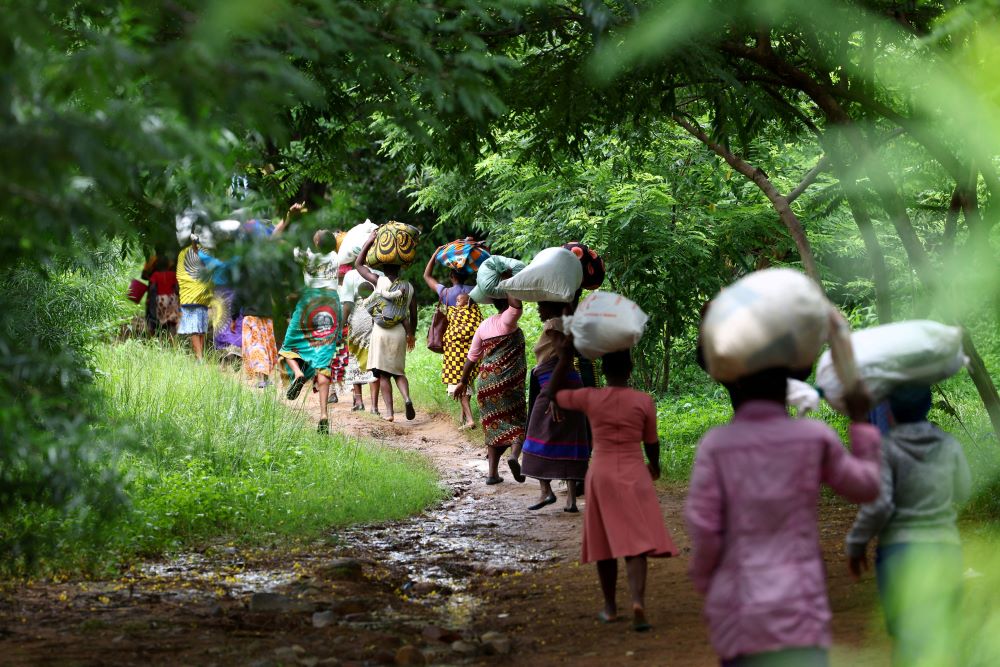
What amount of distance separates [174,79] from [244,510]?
5891 millimetres

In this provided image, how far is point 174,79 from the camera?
3289mm

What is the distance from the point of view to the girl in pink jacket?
11.6 ft

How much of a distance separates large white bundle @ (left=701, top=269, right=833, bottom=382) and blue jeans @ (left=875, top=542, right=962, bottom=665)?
82 cm

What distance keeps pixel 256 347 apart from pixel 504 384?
17.1ft

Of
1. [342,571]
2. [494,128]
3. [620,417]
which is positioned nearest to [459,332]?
[494,128]

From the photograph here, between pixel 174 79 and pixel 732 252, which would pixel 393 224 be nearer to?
pixel 732 252

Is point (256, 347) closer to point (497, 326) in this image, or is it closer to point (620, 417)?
point (497, 326)

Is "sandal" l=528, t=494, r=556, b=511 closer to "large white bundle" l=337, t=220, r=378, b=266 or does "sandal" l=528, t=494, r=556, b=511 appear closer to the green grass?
the green grass

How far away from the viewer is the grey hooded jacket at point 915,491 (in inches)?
165

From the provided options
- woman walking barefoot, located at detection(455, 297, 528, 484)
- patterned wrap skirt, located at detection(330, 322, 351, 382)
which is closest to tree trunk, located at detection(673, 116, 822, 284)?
woman walking barefoot, located at detection(455, 297, 528, 484)

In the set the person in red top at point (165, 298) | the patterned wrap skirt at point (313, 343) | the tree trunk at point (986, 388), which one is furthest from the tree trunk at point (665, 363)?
the person in red top at point (165, 298)

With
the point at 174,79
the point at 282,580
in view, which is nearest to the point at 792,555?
the point at 174,79

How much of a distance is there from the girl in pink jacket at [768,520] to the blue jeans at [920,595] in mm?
281

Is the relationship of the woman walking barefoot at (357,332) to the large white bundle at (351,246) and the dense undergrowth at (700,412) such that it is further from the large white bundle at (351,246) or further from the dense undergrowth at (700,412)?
the dense undergrowth at (700,412)
